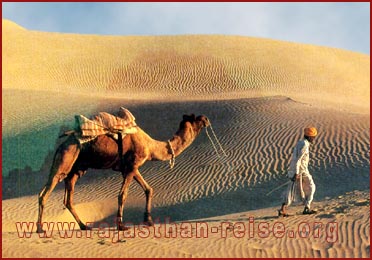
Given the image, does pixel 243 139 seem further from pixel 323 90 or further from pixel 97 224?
pixel 323 90

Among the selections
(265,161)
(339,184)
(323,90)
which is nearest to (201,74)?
(323,90)

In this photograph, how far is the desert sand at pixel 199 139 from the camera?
472 inches

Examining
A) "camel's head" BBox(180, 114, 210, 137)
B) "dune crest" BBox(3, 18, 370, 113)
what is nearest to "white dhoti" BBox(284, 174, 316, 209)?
"camel's head" BBox(180, 114, 210, 137)

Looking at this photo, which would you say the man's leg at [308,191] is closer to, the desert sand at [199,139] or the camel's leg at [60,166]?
the desert sand at [199,139]

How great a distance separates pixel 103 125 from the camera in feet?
42.0

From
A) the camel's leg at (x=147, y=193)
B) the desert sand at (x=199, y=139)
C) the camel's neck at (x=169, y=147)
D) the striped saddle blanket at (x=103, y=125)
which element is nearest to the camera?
the desert sand at (x=199, y=139)

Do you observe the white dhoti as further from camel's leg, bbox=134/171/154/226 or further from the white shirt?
camel's leg, bbox=134/171/154/226

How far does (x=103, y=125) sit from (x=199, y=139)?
39.6 feet

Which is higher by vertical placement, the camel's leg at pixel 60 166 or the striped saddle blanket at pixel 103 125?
the striped saddle blanket at pixel 103 125

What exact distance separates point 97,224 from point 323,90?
3133 centimetres

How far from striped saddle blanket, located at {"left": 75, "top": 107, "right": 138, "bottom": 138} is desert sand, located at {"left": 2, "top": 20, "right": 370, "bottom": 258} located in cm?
208

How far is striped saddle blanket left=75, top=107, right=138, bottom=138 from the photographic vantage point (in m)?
12.6

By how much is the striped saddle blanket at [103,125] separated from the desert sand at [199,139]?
6.82 feet

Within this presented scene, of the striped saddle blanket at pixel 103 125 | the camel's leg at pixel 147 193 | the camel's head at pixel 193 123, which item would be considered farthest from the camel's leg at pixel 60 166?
the camel's head at pixel 193 123
